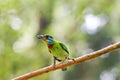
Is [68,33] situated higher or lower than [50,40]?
lower

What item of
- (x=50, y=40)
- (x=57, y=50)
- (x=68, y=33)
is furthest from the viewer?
(x=68, y=33)

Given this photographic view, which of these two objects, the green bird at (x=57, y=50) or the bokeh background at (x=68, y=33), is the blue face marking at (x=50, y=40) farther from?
the bokeh background at (x=68, y=33)

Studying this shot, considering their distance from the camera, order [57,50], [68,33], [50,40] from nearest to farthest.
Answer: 1. [50,40]
2. [57,50]
3. [68,33]

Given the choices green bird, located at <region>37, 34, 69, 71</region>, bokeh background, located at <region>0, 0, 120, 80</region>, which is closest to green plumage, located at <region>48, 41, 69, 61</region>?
green bird, located at <region>37, 34, 69, 71</region>

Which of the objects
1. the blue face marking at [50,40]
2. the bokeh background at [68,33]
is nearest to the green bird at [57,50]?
the blue face marking at [50,40]

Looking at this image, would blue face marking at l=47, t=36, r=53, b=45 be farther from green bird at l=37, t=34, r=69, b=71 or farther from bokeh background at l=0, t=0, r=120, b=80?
bokeh background at l=0, t=0, r=120, b=80

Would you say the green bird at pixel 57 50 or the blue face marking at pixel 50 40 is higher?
the blue face marking at pixel 50 40

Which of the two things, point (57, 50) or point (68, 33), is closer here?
point (57, 50)

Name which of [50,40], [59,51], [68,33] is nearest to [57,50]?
[59,51]

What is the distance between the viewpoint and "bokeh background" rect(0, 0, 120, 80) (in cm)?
566

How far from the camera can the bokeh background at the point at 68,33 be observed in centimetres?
566

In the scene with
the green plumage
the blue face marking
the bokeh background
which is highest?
the blue face marking

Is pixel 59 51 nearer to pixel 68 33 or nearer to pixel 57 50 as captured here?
pixel 57 50

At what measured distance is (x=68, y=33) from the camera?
258 inches
